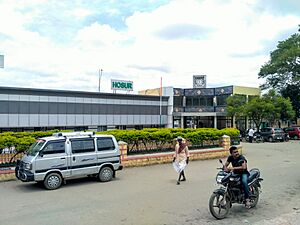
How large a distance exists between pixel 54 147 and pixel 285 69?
1498 inches

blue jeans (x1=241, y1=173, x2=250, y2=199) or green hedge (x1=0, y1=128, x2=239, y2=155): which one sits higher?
green hedge (x1=0, y1=128, x2=239, y2=155)

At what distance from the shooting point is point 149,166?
1552 centimetres

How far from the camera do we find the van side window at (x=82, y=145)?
1118 centimetres

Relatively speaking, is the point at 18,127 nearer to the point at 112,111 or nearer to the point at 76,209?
the point at 112,111

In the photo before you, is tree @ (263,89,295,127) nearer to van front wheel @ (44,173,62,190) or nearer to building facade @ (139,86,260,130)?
building facade @ (139,86,260,130)

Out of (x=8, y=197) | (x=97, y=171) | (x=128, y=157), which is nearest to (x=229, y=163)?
(x=97, y=171)

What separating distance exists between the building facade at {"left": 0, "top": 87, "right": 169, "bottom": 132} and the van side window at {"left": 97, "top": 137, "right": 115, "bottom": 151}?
20403 millimetres

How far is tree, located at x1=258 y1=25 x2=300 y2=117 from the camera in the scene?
40.9m

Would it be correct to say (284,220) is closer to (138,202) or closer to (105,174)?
(138,202)

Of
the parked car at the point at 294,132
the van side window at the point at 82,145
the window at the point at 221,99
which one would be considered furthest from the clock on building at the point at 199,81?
the van side window at the point at 82,145

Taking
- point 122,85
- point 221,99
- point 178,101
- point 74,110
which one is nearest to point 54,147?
point 74,110

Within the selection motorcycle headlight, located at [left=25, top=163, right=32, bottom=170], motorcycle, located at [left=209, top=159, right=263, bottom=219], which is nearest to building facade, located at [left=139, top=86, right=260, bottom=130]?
motorcycle headlight, located at [left=25, top=163, right=32, bottom=170]

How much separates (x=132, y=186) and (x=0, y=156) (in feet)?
17.7

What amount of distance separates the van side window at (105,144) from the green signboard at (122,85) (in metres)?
27.5
